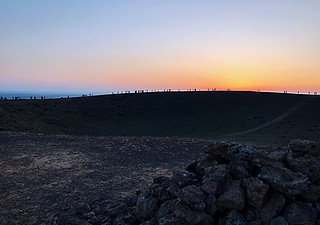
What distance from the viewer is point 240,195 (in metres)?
7.01

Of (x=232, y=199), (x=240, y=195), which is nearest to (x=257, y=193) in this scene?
(x=240, y=195)

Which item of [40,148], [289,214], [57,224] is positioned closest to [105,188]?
[57,224]

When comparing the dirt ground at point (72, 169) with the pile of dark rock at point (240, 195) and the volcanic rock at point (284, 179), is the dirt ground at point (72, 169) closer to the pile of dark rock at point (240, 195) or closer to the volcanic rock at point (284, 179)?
the pile of dark rock at point (240, 195)

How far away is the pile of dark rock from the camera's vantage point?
681 centimetres

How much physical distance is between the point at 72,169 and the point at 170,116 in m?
42.1

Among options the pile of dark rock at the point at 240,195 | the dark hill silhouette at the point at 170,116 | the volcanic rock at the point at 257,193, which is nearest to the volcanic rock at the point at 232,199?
the pile of dark rock at the point at 240,195

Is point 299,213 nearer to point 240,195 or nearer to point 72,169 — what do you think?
point 240,195

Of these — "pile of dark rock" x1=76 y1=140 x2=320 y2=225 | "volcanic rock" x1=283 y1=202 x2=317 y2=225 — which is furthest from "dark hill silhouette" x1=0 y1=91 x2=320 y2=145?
"volcanic rock" x1=283 y1=202 x2=317 y2=225

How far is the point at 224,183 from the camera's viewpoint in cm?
755

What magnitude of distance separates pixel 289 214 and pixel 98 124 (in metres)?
42.0

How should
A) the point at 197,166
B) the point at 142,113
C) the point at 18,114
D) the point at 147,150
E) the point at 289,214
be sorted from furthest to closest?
1. the point at 142,113
2. the point at 18,114
3. the point at 147,150
4. the point at 197,166
5. the point at 289,214

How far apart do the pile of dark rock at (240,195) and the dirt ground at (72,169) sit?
2.53m

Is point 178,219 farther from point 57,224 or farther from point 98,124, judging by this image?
point 98,124

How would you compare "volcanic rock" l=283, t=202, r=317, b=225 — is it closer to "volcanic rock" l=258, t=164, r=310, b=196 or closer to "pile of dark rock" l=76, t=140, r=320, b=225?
"pile of dark rock" l=76, t=140, r=320, b=225
